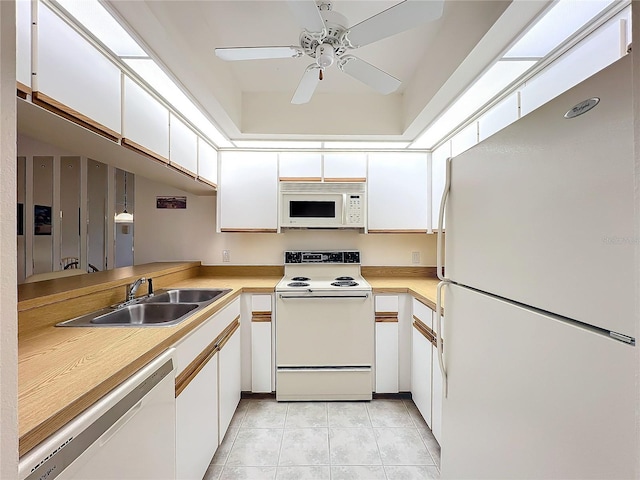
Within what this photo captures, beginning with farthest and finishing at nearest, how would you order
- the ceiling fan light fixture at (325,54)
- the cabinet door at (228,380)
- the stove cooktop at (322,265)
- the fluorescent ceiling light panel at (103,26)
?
the stove cooktop at (322,265)
the cabinet door at (228,380)
the ceiling fan light fixture at (325,54)
the fluorescent ceiling light panel at (103,26)

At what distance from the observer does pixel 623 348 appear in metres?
0.52

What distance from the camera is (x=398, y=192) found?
103 inches

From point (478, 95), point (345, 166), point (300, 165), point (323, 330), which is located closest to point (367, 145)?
point (345, 166)

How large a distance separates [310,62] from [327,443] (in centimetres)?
256

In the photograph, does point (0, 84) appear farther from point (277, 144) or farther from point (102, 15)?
point (277, 144)

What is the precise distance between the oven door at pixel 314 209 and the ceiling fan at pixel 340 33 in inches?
44.3

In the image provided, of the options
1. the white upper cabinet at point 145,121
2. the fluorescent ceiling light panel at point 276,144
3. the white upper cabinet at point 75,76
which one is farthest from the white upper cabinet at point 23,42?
the fluorescent ceiling light panel at point 276,144

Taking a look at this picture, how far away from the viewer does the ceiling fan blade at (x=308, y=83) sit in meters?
1.44

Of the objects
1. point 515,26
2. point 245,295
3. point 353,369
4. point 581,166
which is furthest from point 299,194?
point 581,166

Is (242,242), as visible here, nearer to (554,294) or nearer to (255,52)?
(255,52)

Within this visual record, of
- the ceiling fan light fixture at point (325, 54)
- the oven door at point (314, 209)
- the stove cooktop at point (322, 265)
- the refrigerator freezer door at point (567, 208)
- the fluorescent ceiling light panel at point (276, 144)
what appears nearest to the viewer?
the refrigerator freezer door at point (567, 208)

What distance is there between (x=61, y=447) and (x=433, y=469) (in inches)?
71.4

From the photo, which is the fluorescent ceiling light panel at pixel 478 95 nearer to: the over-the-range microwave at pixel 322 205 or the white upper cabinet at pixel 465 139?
the white upper cabinet at pixel 465 139

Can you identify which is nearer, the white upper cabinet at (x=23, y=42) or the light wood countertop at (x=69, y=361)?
the light wood countertop at (x=69, y=361)
